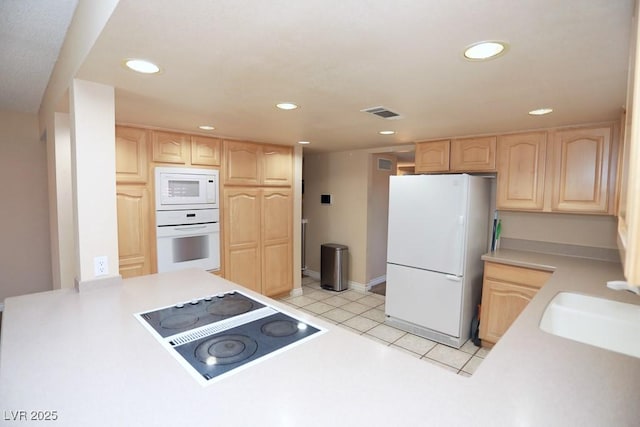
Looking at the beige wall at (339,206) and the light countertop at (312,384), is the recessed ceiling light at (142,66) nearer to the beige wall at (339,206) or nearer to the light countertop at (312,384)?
the light countertop at (312,384)

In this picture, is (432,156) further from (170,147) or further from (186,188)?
(170,147)

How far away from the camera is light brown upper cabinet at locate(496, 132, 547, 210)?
2793 millimetres

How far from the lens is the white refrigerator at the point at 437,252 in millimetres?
2900

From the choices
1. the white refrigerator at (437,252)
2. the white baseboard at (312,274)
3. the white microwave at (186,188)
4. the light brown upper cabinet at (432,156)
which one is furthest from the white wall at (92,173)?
the white baseboard at (312,274)

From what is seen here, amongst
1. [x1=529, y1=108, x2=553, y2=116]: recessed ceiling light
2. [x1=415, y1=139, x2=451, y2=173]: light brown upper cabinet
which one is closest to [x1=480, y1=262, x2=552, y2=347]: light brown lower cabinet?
[x1=415, y1=139, x2=451, y2=173]: light brown upper cabinet

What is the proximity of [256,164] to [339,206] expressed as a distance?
163 cm

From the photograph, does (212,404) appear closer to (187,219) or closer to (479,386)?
(479,386)

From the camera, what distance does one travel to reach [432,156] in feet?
11.1

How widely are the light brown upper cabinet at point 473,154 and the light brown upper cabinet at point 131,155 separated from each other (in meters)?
3.05

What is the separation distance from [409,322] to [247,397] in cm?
274

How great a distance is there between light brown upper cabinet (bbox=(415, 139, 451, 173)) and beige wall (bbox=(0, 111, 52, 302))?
4.26m

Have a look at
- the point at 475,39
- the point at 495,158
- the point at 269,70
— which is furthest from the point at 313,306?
the point at 475,39

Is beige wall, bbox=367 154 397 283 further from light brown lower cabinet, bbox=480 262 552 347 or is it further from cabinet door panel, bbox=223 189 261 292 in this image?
light brown lower cabinet, bbox=480 262 552 347

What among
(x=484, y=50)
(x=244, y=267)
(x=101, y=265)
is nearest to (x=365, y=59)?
(x=484, y=50)
